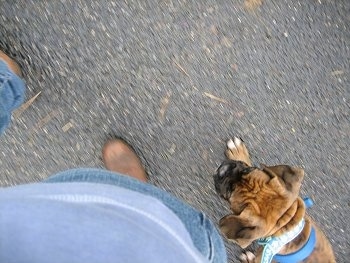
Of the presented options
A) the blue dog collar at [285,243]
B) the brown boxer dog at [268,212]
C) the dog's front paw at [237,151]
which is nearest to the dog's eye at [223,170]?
the brown boxer dog at [268,212]

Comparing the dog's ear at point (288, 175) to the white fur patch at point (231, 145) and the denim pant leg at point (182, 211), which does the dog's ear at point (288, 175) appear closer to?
the white fur patch at point (231, 145)

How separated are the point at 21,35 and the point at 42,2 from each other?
18 centimetres

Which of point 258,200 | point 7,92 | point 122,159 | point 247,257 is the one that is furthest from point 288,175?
point 7,92

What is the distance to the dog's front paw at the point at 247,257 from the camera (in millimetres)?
2672

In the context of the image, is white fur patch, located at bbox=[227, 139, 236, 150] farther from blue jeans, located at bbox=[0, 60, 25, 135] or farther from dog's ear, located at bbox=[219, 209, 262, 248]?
blue jeans, located at bbox=[0, 60, 25, 135]

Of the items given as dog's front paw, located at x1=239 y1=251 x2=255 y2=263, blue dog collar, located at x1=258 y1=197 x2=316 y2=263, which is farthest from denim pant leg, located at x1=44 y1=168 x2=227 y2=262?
dog's front paw, located at x1=239 y1=251 x2=255 y2=263

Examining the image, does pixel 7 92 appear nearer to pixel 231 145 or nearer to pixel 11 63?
pixel 11 63

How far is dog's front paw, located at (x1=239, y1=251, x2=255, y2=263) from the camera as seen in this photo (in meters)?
2.67

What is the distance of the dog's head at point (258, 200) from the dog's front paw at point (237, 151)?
0.62ft

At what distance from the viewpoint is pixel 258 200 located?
2.27m

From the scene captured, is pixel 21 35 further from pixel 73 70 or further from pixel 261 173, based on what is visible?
pixel 261 173

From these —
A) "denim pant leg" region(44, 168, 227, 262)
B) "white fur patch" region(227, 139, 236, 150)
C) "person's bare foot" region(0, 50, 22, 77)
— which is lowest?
"white fur patch" region(227, 139, 236, 150)

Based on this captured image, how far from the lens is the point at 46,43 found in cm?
243

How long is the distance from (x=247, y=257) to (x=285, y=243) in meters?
0.43
